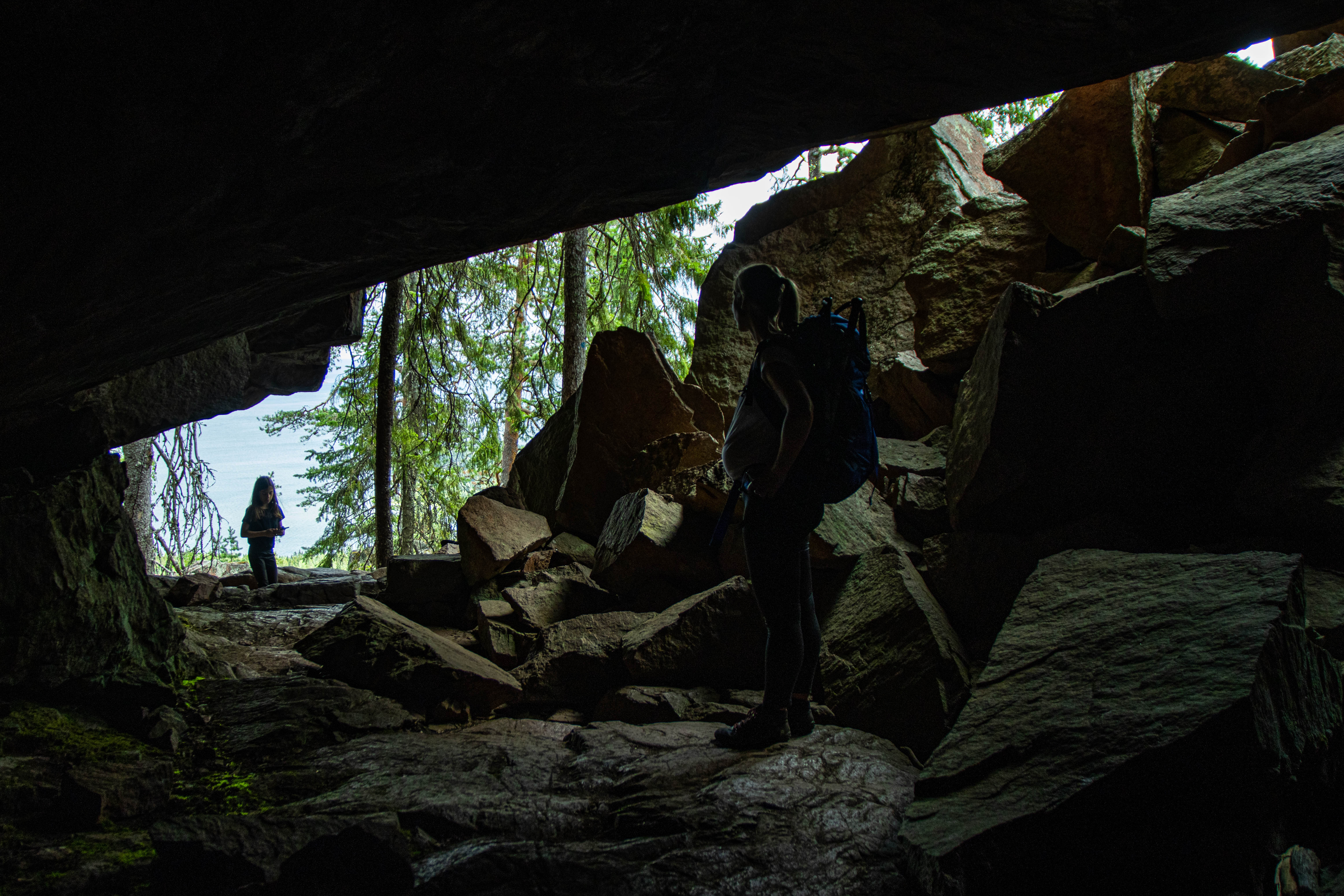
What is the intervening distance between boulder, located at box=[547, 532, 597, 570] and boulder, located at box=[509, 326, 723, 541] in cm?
17

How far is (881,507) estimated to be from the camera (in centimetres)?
579

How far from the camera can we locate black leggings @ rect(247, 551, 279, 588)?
10.3 m

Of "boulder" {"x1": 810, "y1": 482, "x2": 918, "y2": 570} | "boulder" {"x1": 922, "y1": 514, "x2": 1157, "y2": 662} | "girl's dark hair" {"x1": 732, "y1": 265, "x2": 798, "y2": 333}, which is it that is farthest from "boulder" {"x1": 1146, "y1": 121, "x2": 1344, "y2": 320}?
"girl's dark hair" {"x1": 732, "y1": 265, "x2": 798, "y2": 333}

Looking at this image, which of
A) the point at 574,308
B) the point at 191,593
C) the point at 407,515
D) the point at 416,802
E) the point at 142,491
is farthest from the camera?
the point at 142,491

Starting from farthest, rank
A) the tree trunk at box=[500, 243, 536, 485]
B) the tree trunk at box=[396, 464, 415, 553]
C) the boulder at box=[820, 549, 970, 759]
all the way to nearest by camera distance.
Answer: the tree trunk at box=[500, 243, 536, 485], the tree trunk at box=[396, 464, 415, 553], the boulder at box=[820, 549, 970, 759]

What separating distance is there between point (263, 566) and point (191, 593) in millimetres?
2801

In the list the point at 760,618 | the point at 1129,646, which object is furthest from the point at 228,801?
the point at 1129,646

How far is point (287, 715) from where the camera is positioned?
4.02m

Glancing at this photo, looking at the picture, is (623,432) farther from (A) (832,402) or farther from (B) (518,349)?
(B) (518,349)

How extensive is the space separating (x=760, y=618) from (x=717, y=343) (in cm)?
465

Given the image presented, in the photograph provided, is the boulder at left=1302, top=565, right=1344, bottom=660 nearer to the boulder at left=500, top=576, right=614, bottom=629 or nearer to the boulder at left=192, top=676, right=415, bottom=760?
the boulder at left=500, top=576, right=614, bottom=629

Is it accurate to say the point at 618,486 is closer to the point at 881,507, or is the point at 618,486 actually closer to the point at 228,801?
the point at 881,507

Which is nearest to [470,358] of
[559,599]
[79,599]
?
[559,599]

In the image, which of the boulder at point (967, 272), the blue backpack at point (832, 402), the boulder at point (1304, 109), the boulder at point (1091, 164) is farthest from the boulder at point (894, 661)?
the boulder at point (1304, 109)
